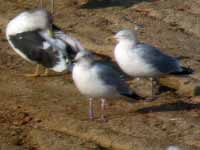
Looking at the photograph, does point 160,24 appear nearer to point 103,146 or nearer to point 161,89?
point 161,89

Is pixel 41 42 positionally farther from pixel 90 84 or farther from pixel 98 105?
pixel 90 84

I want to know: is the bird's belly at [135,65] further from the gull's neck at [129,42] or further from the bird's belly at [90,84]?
the bird's belly at [90,84]

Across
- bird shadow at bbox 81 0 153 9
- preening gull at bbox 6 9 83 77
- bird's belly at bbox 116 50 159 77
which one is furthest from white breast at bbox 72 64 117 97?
bird shadow at bbox 81 0 153 9

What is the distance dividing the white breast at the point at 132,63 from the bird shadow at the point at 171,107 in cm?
37

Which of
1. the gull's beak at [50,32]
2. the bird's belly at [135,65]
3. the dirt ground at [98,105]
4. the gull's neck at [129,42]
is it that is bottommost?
the dirt ground at [98,105]

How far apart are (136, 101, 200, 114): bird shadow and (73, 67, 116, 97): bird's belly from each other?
76 centimetres

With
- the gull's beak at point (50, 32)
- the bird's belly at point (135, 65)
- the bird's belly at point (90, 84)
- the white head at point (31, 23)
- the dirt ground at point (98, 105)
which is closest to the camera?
the dirt ground at point (98, 105)

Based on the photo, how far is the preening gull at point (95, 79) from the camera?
Answer: 29.5ft

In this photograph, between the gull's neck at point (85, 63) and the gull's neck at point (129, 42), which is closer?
the gull's neck at point (85, 63)

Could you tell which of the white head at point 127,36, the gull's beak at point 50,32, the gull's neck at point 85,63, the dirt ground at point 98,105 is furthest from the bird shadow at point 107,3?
the gull's neck at point 85,63

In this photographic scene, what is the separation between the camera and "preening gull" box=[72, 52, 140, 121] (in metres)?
9.00

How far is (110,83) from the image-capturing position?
913cm

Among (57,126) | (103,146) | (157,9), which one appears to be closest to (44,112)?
(57,126)

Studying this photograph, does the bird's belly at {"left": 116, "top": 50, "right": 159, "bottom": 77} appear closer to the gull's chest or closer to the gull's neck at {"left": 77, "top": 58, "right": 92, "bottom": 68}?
the gull's chest
